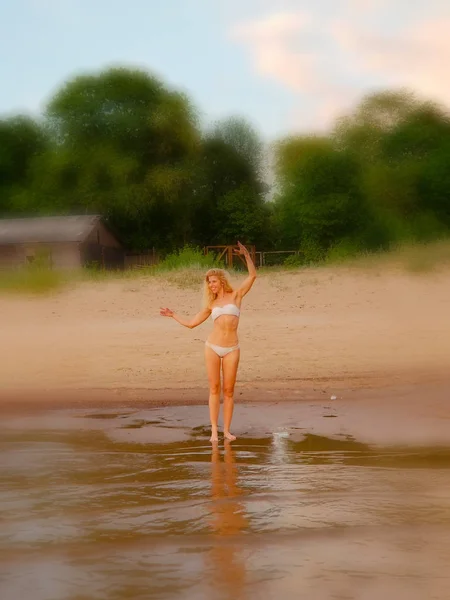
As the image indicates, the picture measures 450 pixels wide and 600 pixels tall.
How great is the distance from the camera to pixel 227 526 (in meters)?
6.04

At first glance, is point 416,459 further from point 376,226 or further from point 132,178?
point 132,178

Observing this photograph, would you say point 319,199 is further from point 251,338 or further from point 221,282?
point 221,282

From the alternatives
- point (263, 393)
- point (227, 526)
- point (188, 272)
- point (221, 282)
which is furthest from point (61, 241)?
point (227, 526)

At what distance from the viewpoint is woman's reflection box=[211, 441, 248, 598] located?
→ 16.4 feet

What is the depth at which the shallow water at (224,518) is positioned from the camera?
4969 millimetres

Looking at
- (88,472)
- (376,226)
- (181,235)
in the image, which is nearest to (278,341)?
(88,472)

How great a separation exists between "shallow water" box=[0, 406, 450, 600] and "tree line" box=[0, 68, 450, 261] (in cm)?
2955

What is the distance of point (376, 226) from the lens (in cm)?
4006

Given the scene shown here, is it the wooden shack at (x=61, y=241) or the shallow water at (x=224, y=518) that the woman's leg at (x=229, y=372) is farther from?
the wooden shack at (x=61, y=241)

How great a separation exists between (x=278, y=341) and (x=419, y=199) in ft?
81.9

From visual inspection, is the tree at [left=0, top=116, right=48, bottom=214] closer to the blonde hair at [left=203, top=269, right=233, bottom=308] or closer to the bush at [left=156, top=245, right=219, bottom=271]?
the bush at [left=156, top=245, right=219, bottom=271]

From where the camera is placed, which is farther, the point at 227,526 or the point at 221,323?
the point at 221,323

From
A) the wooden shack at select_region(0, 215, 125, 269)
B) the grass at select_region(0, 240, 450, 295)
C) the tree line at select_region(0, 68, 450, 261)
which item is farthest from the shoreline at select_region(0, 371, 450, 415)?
the wooden shack at select_region(0, 215, 125, 269)

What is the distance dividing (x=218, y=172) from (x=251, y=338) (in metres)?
32.1
